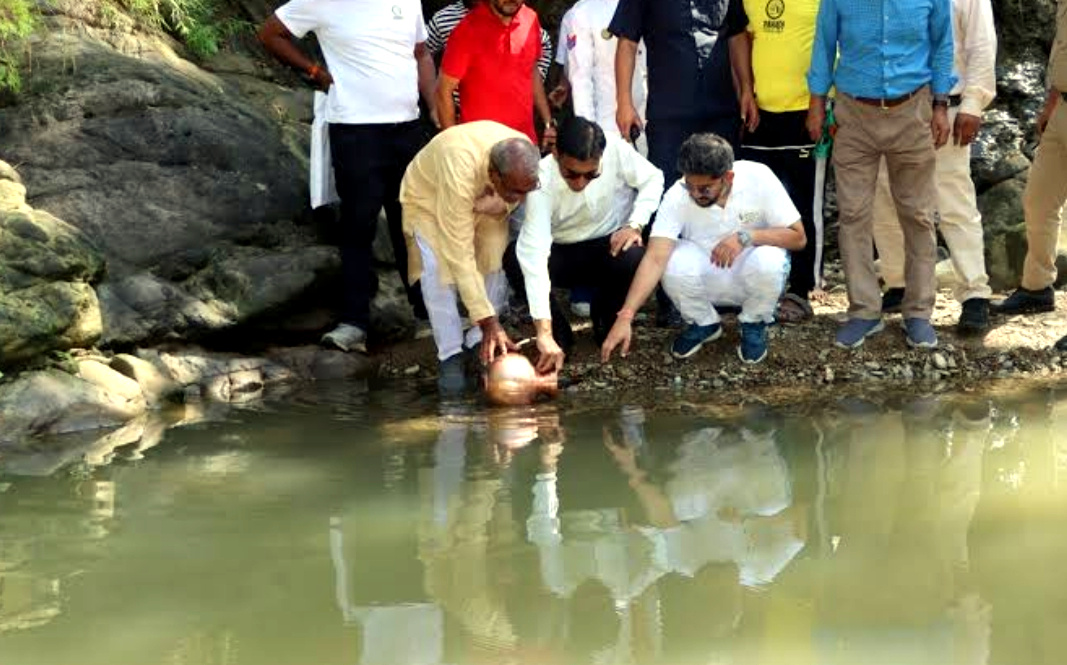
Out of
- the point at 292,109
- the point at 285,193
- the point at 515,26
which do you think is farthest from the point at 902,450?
the point at 292,109

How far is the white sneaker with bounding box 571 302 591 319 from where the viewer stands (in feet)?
22.7

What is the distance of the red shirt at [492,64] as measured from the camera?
6.30 metres

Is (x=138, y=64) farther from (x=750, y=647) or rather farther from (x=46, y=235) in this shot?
(x=750, y=647)

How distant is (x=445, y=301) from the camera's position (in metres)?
6.04

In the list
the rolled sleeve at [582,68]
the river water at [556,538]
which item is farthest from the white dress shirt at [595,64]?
the river water at [556,538]

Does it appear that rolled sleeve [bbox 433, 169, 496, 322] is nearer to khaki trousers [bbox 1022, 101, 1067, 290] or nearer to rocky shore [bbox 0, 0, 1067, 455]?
rocky shore [bbox 0, 0, 1067, 455]

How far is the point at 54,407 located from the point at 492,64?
2.49 m

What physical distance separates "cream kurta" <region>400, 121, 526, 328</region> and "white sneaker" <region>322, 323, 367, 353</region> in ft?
2.74

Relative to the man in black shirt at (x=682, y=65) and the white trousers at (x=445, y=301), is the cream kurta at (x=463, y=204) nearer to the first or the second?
the white trousers at (x=445, y=301)

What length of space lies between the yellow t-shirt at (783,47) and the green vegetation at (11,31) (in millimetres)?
3437

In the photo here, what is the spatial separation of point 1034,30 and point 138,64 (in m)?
5.34

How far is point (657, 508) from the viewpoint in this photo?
425 cm

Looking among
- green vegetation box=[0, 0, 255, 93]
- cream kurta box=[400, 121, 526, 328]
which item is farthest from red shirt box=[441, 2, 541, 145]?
green vegetation box=[0, 0, 255, 93]

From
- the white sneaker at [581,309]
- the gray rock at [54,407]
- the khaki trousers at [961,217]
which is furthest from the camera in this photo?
the white sneaker at [581,309]
